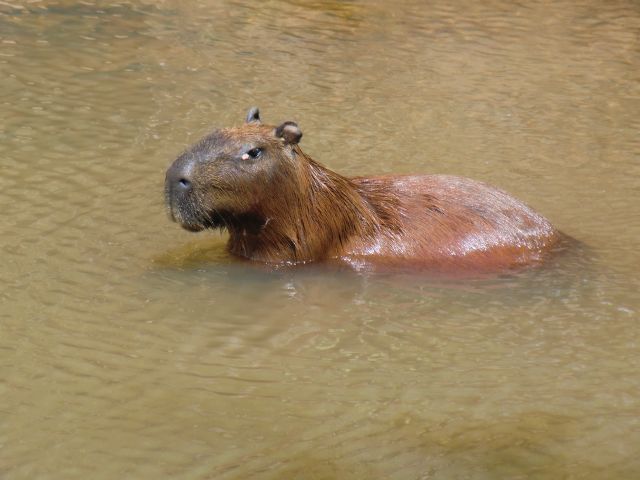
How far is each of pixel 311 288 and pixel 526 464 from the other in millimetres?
2815

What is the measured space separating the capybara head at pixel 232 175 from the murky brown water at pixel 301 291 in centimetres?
44

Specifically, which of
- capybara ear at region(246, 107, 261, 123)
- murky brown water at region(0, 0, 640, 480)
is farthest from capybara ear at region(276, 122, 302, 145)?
murky brown water at region(0, 0, 640, 480)

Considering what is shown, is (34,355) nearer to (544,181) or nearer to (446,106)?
(544,181)

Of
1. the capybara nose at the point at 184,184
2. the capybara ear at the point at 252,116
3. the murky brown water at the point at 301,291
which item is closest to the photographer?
the murky brown water at the point at 301,291

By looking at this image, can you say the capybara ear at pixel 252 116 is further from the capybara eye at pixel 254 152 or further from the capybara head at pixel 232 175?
the capybara eye at pixel 254 152

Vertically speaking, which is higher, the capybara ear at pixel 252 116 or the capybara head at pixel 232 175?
the capybara ear at pixel 252 116

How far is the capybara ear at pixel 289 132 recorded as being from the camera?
323 inches

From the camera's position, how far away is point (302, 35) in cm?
1515

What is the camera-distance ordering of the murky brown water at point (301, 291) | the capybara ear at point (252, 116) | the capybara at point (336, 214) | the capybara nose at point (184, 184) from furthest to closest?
the capybara ear at point (252, 116) → the capybara at point (336, 214) → the capybara nose at point (184, 184) → the murky brown water at point (301, 291)

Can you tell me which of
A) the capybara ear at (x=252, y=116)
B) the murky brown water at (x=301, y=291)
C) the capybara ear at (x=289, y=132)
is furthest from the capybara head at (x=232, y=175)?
the murky brown water at (x=301, y=291)

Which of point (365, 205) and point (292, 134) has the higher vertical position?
point (292, 134)

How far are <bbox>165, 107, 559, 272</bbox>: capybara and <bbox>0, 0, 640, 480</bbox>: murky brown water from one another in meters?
0.26

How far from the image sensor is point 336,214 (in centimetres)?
846

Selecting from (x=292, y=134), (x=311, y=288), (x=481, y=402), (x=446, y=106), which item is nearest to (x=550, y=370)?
(x=481, y=402)
